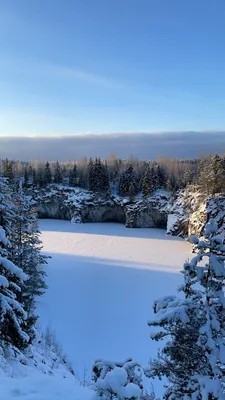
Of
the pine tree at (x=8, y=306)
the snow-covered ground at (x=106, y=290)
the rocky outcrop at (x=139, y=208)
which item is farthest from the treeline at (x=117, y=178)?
the pine tree at (x=8, y=306)

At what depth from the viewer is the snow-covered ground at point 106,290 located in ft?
45.7

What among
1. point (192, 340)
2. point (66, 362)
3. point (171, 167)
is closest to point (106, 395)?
point (192, 340)

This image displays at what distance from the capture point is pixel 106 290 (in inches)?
825

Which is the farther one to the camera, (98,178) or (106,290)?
(98,178)

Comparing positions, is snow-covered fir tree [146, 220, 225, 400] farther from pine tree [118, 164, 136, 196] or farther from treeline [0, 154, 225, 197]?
pine tree [118, 164, 136, 196]

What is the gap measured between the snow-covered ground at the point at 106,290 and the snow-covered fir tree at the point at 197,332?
27.2 feet

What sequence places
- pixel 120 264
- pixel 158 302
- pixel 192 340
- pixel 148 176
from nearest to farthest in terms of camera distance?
pixel 192 340, pixel 158 302, pixel 120 264, pixel 148 176

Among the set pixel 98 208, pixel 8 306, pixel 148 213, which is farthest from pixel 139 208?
pixel 8 306

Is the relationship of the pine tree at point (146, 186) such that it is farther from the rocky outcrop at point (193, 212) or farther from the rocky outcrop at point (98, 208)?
the rocky outcrop at point (193, 212)

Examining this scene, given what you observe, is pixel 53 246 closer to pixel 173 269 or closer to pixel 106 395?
pixel 173 269

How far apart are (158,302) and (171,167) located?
2500 inches

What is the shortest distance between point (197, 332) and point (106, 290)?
17.4 m

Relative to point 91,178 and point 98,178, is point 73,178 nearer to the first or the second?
point 91,178

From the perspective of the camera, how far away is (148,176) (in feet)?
169
